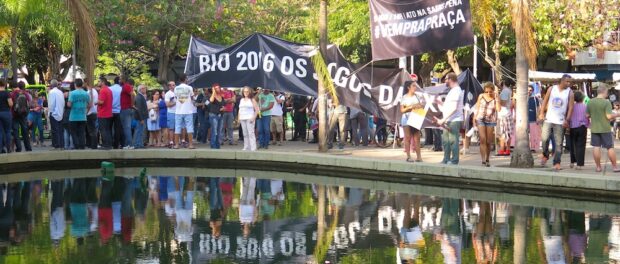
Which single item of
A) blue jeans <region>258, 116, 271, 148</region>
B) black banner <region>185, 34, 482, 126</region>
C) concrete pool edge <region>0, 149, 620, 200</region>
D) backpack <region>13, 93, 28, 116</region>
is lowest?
concrete pool edge <region>0, 149, 620, 200</region>

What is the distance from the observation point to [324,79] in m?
22.3

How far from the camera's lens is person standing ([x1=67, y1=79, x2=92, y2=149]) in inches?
923

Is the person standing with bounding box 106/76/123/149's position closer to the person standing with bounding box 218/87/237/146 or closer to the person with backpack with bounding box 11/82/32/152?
the person with backpack with bounding box 11/82/32/152

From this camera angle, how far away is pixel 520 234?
12406 mm

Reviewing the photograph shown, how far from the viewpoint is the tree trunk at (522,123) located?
19.0m

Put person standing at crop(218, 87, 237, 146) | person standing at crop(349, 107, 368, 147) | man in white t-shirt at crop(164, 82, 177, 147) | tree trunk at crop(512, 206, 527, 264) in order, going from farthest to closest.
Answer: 1. person standing at crop(349, 107, 368, 147)
2. person standing at crop(218, 87, 237, 146)
3. man in white t-shirt at crop(164, 82, 177, 147)
4. tree trunk at crop(512, 206, 527, 264)

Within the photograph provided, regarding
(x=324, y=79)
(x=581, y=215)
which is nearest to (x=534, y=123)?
(x=324, y=79)

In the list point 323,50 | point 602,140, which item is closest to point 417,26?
point 323,50

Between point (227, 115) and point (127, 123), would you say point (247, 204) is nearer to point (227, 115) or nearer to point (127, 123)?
point (127, 123)

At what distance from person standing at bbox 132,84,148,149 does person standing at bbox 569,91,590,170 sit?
1002 centimetres

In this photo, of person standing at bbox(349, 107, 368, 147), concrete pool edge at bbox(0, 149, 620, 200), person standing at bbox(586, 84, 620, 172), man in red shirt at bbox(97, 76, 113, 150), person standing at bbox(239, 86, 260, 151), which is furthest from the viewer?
person standing at bbox(349, 107, 368, 147)

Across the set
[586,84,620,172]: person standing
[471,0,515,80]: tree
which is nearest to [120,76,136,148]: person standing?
[471,0,515,80]: tree

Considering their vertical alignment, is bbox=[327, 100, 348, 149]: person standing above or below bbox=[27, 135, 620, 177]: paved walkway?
above

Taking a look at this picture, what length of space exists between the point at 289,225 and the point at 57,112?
467 inches
